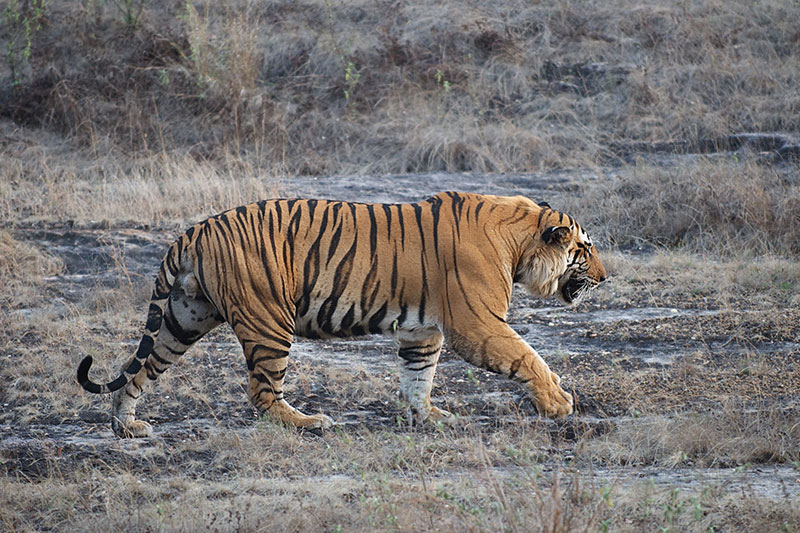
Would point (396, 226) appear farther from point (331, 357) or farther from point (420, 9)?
point (420, 9)

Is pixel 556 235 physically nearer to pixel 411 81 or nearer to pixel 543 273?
pixel 543 273

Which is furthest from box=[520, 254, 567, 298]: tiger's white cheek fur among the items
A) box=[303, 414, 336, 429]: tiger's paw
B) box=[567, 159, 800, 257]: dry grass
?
box=[567, 159, 800, 257]: dry grass

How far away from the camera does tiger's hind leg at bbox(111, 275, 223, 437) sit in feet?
17.9

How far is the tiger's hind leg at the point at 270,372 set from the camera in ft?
17.3

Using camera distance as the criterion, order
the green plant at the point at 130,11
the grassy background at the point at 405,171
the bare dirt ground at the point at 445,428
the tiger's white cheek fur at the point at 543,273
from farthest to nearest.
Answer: the green plant at the point at 130,11 → the tiger's white cheek fur at the point at 543,273 → the grassy background at the point at 405,171 → the bare dirt ground at the point at 445,428

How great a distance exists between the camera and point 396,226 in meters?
5.54

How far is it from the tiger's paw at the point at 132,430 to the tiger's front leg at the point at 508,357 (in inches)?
74.6

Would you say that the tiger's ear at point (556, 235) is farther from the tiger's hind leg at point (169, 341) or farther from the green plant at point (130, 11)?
the green plant at point (130, 11)

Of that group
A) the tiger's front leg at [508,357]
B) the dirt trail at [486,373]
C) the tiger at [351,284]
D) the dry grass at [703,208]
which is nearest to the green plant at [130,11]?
the dirt trail at [486,373]

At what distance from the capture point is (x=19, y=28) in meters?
16.6

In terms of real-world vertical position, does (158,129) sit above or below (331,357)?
above

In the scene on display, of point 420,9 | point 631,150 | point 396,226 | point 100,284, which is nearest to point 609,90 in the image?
point 631,150

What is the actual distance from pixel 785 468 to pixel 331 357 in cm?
350

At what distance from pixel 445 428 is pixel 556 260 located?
1243mm
